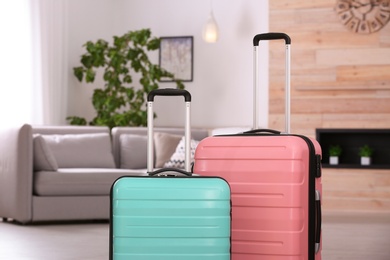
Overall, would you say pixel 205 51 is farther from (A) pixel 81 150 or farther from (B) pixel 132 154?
(A) pixel 81 150

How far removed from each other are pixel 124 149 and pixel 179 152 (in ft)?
1.49

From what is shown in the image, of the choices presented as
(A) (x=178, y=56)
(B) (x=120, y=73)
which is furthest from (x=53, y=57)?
(A) (x=178, y=56)

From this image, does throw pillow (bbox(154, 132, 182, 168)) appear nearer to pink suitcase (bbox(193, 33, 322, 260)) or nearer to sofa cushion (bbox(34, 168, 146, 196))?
sofa cushion (bbox(34, 168, 146, 196))

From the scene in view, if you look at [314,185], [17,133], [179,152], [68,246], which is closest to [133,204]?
[314,185]

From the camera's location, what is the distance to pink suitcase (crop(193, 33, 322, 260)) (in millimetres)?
2959

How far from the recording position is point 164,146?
275 inches

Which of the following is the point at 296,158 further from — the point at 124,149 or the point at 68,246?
the point at 124,149

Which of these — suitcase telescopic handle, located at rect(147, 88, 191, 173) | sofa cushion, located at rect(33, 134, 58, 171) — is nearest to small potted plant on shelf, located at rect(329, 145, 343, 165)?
sofa cushion, located at rect(33, 134, 58, 171)

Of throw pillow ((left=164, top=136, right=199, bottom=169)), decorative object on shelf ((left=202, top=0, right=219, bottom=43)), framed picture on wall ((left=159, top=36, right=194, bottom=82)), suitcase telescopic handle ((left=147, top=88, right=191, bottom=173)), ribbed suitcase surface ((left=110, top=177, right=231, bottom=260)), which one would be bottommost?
throw pillow ((left=164, top=136, right=199, bottom=169))

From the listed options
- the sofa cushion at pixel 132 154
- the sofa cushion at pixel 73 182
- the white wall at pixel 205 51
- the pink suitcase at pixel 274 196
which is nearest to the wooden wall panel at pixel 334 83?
the white wall at pixel 205 51

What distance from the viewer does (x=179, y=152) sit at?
6891 millimetres

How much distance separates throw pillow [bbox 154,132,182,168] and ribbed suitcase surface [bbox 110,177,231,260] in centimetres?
413

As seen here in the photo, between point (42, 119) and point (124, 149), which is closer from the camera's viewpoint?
point (124, 149)

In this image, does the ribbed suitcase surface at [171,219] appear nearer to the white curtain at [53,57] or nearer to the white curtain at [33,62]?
the white curtain at [33,62]
